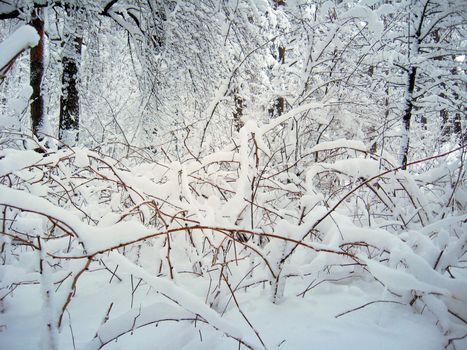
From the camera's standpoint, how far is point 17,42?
23.8 inches

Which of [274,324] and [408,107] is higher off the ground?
[408,107]

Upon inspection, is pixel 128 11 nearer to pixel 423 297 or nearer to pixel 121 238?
pixel 121 238

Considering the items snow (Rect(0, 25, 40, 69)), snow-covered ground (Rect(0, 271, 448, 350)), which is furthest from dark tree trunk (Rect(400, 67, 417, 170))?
snow (Rect(0, 25, 40, 69))

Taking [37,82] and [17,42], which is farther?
[37,82]

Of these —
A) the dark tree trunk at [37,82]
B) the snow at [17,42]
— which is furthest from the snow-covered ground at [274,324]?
the dark tree trunk at [37,82]

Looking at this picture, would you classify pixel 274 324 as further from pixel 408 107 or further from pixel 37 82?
pixel 37 82

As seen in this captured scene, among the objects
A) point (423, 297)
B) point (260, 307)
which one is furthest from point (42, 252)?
point (423, 297)

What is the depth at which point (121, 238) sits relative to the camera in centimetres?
73

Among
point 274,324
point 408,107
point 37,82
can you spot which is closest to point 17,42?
point 274,324

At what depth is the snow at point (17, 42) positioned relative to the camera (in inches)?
23.3

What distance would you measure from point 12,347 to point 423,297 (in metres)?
1.19

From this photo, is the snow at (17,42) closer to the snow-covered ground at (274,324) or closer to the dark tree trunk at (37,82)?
the snow-covered ground at (274,324)

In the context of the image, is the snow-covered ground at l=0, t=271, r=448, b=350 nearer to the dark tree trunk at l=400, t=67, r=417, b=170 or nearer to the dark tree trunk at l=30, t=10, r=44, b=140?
the dark tree trunk at l=400, t=67, r=417, b=170

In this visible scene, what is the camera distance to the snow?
59cm
